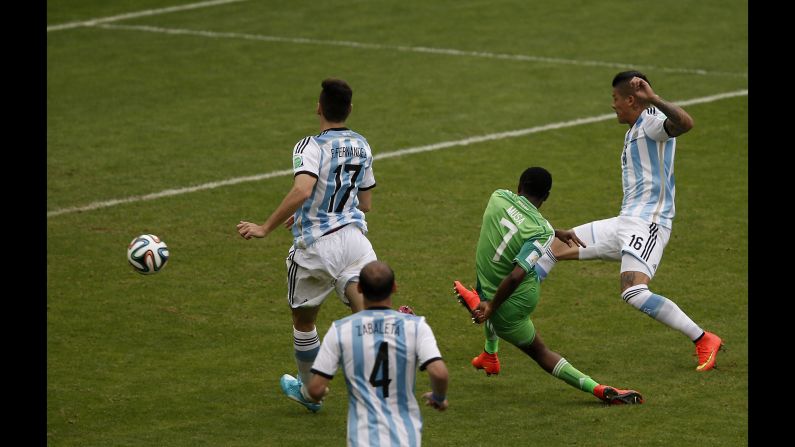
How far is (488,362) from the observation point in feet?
34.6

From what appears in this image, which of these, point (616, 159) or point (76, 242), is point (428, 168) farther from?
point (76, 242)

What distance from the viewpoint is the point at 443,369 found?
278 inches

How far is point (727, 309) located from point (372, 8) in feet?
52.3

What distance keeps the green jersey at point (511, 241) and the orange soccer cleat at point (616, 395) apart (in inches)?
33.4

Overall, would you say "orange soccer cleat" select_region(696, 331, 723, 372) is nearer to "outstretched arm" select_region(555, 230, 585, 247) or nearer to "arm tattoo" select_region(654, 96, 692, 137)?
"outstretched arm" select_region(555, 230, 585, 247)

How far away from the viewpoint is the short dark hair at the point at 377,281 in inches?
281

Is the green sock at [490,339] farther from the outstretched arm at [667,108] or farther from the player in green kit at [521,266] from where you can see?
the outstretched arm at [667,108]

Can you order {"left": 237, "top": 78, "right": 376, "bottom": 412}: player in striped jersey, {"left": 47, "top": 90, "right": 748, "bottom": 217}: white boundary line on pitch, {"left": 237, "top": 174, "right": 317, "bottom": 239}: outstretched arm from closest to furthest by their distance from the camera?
{"left": 237, "top": 174, "right": 317, "bottom": 239}: outstretched arm → {"left": 237, "top": 78, "right": 376, "bottom": 412}: player in striped jersey → {"left": 47, "top": 90, "right": 748, "bottom": 217}: white boundary line on pitch

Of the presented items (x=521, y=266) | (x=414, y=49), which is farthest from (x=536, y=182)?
(x=414, y=49)

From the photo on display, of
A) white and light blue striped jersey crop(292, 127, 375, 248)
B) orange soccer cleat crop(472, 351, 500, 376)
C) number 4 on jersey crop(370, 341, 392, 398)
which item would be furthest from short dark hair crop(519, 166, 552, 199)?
number 4 on jersey crop(370, 341, 392, 398)

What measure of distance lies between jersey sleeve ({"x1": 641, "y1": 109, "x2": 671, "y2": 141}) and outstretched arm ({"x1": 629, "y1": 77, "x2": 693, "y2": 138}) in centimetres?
5

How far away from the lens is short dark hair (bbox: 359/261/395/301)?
23.4ft
